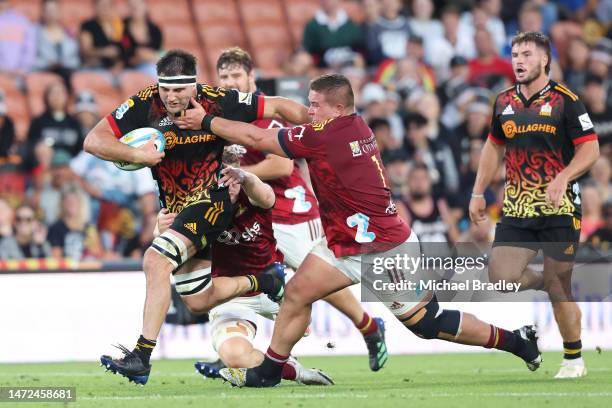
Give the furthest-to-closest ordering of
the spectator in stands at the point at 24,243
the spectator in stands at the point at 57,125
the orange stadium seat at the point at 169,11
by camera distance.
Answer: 1. the orange stadium seat at the point at 169,11
2. the spectator in stands at the point at 57,125
3. the spectator in stands at the point at 24,243

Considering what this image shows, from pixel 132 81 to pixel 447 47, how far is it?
4713 mm

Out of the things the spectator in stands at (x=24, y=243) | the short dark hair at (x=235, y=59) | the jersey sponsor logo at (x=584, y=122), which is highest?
the short dark hair at (x=235, y=59)

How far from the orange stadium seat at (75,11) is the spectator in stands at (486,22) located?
18.2ft

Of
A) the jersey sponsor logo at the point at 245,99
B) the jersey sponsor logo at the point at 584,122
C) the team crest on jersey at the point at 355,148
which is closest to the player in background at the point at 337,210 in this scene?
the team crest on jersey at the point at 355,148

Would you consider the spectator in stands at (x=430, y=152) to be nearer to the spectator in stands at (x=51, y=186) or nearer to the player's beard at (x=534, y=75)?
the spectator in stands at (x=51, y=186)

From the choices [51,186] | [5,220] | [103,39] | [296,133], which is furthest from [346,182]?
[103,39]

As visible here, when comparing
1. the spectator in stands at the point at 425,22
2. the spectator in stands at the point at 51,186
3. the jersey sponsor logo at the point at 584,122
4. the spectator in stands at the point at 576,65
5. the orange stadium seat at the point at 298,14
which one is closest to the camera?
the jersey sponsor logo at the point at 584,122

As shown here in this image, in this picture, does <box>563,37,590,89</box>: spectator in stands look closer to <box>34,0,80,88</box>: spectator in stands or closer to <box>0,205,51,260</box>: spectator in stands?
<box>34,0,80,88</box>: spectator in stands

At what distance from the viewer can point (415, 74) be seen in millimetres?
18719

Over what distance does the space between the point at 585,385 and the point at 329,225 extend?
85.7 inches

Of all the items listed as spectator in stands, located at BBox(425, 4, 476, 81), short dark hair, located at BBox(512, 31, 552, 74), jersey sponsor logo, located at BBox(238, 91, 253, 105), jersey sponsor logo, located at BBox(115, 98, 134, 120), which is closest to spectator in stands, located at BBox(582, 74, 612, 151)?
spectator in stands, located at BBox(425, 4, 476, 81)

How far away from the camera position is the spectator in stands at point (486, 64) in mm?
18938

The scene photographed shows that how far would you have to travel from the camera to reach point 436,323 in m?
9.61

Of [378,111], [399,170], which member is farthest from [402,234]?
[378,111]
